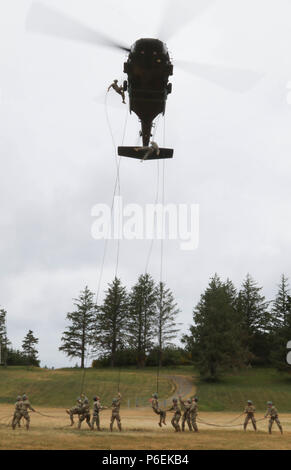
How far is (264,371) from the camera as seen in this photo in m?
63.7

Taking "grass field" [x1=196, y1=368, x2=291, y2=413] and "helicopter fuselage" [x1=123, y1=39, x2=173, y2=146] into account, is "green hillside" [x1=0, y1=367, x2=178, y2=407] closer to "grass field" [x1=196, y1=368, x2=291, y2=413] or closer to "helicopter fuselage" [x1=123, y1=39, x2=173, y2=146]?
"grass field" [x1=196, y1=368, x2=291, y2=413]

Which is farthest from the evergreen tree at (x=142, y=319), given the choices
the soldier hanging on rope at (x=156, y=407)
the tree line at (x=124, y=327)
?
the soldier hanging on rope at (x=156, y=407)

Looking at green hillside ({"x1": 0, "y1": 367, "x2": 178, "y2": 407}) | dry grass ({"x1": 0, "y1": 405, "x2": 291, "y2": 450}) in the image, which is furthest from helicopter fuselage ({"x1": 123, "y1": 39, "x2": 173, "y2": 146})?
green hillside ({"x1": 0, "y1": 367, "x2": 178, "y2": 407})

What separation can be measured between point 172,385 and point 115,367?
1897 cm

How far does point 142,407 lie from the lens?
38.2 meters

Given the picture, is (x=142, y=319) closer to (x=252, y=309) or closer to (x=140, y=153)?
(x=252, y=309)

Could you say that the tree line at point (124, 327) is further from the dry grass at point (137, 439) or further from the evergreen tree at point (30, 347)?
the dry grass at point (137, 439)

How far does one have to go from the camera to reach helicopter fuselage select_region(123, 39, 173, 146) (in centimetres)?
1612

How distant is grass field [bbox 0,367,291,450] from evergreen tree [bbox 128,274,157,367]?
5.28 metres

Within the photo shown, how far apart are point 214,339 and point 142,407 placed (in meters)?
14.5

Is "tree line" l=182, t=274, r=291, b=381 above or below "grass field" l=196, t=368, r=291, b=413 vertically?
above
